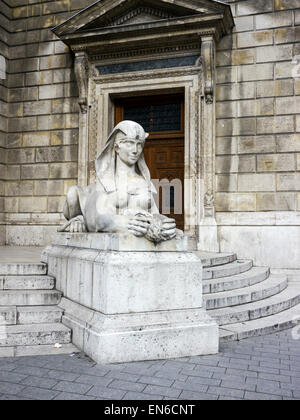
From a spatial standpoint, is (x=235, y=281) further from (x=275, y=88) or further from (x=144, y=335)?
(x=275, y=88)

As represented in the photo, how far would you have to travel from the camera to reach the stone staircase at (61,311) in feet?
14.9

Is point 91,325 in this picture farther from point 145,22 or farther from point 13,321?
point 145,22

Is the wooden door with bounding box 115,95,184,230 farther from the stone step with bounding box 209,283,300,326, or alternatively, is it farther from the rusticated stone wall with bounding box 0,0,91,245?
the stone step with bounding box 209,283,300,326

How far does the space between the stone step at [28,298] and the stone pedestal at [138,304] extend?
1.81ft

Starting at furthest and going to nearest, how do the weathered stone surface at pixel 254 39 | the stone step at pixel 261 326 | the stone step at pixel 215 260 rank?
the weathered stone surface at pixel 254 39 → the stone step at pixel 215 260 → the stone step at pixel 261 326

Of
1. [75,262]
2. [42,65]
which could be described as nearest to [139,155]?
[75,262]

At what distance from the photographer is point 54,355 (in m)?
4.29

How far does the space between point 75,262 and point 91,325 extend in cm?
99

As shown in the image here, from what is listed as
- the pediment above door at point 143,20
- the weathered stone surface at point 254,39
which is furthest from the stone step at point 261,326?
the pediment above door at point 143,20

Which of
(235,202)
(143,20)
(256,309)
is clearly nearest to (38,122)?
(143,20)

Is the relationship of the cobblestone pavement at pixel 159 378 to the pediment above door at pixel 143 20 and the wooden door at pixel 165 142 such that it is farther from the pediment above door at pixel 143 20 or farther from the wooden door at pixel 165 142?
the pediment above door at pixel 143 20

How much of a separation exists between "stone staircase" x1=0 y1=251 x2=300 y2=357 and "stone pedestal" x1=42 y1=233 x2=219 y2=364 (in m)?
0.35

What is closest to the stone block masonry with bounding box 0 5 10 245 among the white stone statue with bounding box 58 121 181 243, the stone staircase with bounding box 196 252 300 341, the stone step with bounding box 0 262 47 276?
the stone step with bounding box 0 262 47 276

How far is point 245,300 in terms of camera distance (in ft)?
20.1
